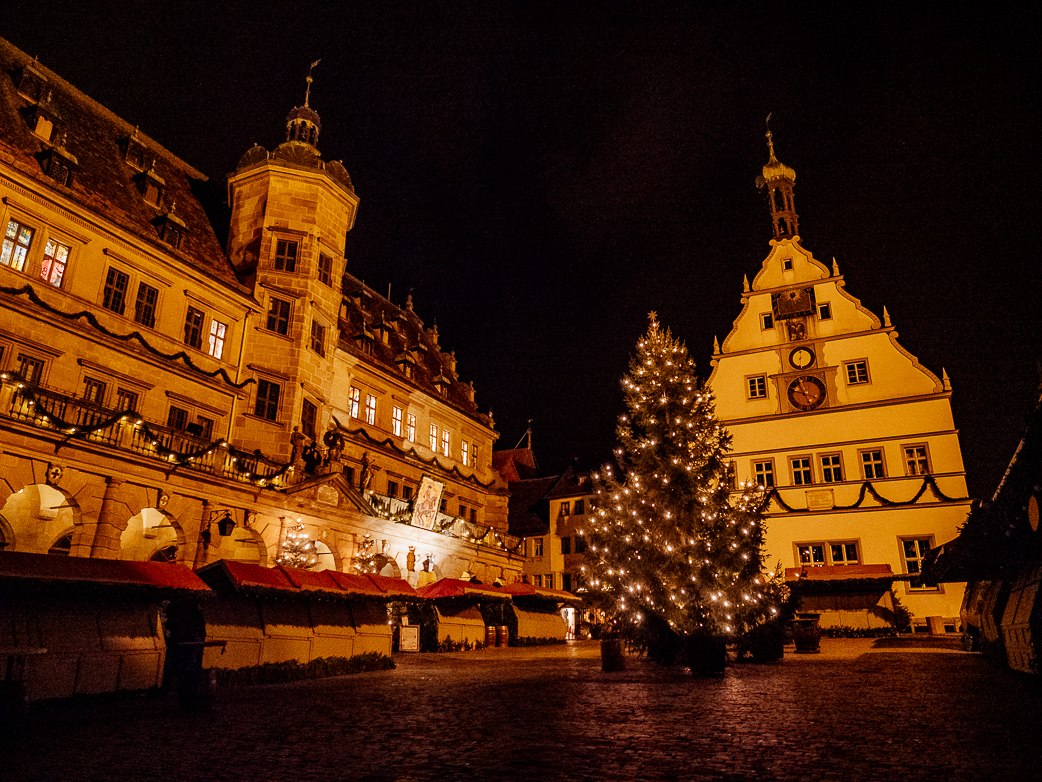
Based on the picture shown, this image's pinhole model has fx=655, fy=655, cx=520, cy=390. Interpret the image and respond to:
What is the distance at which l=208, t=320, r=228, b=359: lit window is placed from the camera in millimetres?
25312

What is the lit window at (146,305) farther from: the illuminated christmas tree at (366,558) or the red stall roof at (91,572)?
the red stall roof at (91,572)

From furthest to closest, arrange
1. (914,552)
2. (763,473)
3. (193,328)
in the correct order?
1. (763,473)
2. (914,552)
3. (193,328)

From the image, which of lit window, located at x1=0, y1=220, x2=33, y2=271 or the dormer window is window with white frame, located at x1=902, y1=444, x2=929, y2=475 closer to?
the dormer window

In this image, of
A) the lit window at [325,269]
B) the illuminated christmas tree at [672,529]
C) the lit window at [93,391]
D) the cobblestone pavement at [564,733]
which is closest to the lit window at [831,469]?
the illuminated christmas tree at [672,529]

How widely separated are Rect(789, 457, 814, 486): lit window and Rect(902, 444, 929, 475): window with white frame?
196 inches

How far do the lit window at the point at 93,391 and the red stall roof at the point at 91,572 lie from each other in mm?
10114

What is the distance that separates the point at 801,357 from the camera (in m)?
40.4

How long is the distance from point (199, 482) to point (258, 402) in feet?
20.5

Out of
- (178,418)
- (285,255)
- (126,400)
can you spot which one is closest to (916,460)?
(285,255)

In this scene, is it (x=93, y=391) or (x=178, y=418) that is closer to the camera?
(x=93, y=391)

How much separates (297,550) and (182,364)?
787cm

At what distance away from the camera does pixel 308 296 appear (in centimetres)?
2783

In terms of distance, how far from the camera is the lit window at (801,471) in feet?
127

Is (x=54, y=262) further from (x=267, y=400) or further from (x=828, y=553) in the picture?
(x=828, y=553)
